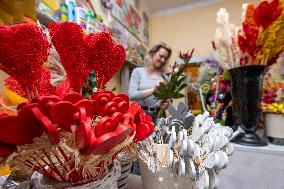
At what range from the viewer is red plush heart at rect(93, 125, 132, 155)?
16 centimetres

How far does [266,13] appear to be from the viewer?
21.7 inches

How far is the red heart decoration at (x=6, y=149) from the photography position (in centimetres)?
16

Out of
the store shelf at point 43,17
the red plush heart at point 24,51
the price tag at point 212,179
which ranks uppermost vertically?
the store shelf at point 43,17

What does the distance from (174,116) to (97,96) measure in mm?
195

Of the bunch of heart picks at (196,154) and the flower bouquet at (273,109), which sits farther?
the flower bouquet at (273,109)

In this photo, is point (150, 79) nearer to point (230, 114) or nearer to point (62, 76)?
point (230, 114)

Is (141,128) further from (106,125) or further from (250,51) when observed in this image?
(250,51)

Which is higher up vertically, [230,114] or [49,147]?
[49,147]

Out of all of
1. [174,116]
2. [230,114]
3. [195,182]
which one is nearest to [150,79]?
[230,114]

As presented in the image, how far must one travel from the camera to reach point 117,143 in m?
0.18

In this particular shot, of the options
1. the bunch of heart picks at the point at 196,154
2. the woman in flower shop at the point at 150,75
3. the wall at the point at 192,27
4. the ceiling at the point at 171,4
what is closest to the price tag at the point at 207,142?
the bunch of heart picks at the point at 196,154

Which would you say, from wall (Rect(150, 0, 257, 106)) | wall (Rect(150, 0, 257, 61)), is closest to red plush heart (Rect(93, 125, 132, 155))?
wall (Rect(150, 0, 257, 106))

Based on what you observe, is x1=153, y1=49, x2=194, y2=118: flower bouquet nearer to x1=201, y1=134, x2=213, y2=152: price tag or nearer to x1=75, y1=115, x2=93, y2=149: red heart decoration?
x1=201, y1=134, x2=213, y2=152: price tag

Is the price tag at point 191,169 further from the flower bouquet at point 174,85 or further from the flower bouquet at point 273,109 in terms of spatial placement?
the flower bouquet at point 273,109
